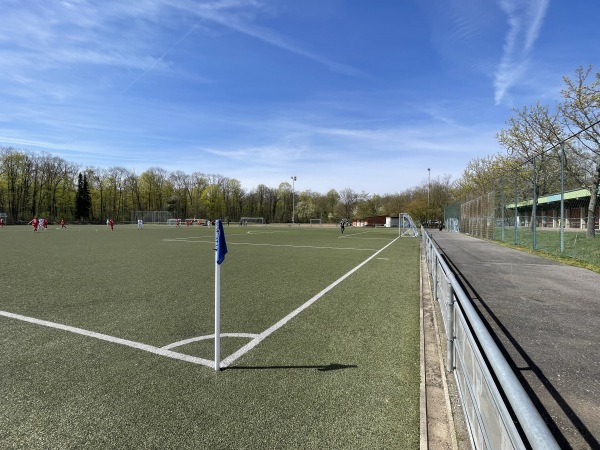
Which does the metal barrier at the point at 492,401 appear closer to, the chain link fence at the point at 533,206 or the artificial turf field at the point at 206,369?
the artificial turf field at the point at 206,369

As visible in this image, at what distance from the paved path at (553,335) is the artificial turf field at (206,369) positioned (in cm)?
108

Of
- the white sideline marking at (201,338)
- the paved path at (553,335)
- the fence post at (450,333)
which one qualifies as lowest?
the white sideline marking at (201,338)

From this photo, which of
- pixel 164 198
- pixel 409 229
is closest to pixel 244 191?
pixel 164 198

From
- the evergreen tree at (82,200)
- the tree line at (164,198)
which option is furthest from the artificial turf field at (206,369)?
the evergreen tree at (82,200)

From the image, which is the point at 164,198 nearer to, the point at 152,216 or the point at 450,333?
the point at 152,216

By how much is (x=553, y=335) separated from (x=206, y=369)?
4400 mm

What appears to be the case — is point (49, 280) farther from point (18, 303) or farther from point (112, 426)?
point (112, 426)

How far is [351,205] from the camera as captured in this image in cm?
10738

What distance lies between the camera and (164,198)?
100 metres

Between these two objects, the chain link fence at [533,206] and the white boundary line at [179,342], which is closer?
the white boundary line at [179,342]

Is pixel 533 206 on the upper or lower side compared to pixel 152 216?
upper

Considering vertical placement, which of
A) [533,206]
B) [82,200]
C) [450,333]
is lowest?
[450,333]

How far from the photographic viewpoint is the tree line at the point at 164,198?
236 feet

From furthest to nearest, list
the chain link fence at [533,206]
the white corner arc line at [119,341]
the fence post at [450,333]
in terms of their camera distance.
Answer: the chain link fence at [533,206] < the white corner arc line at [119,341] < the fence post at [450,333]
